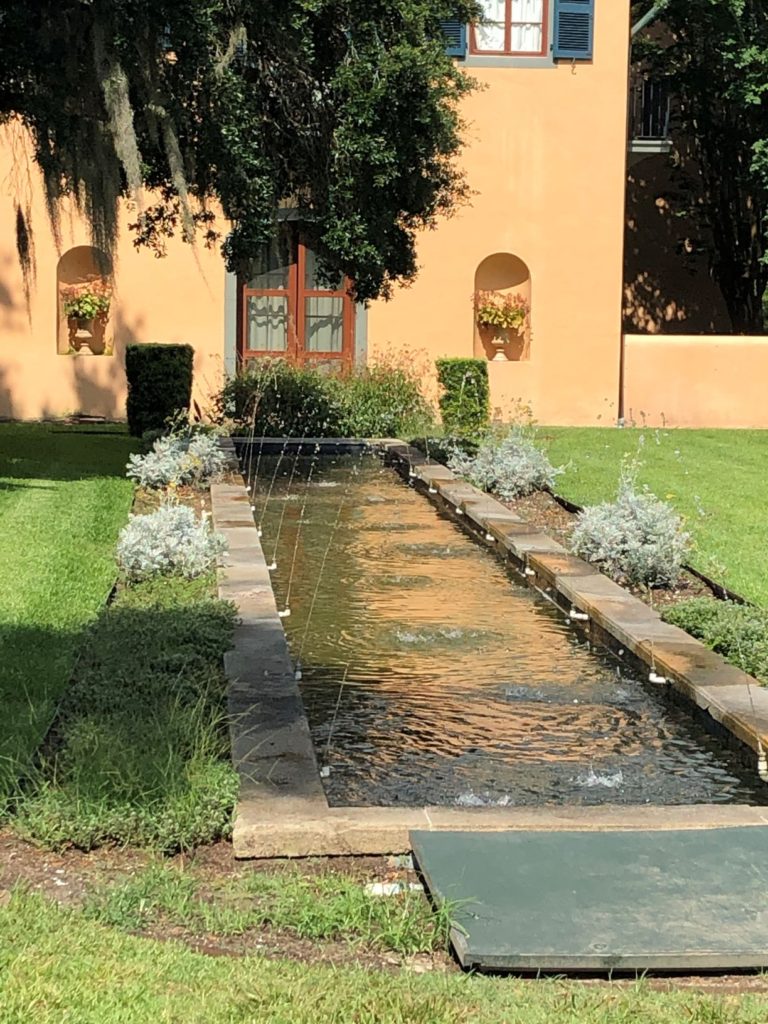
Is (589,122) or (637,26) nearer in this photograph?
(589,122)

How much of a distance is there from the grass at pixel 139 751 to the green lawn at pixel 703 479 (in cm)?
308

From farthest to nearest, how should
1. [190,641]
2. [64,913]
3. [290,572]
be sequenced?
[290,572] < [190,641] < [64,913]

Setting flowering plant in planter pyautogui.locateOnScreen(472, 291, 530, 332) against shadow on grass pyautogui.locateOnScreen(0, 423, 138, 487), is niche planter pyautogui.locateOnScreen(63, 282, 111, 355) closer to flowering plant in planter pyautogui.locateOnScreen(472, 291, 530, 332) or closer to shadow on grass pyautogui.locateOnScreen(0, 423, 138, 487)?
shadow on grass pyautogui.locateOnScreen(0, 423, 138, 487)

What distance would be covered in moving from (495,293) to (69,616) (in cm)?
1222

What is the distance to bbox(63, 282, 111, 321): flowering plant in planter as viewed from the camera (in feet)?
53.8

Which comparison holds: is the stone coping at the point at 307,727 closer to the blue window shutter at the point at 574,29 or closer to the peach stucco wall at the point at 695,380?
the peach stucco wall at the point at 695,380

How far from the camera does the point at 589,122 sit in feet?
56.2

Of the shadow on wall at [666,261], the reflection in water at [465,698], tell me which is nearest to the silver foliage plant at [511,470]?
the reflection in water at [465,698]

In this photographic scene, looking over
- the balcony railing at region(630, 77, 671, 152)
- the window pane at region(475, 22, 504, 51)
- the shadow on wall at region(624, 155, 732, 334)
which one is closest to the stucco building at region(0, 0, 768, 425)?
the window pane at region(475, 22, 504, 51)

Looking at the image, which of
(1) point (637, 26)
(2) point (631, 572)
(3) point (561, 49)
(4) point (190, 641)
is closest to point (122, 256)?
(3) point (561, 49)

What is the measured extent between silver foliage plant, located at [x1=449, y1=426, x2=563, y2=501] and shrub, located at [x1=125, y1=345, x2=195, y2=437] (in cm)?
464

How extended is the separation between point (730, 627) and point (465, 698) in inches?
50.2

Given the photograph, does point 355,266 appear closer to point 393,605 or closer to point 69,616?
point 393,605

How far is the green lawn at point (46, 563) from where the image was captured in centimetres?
470
